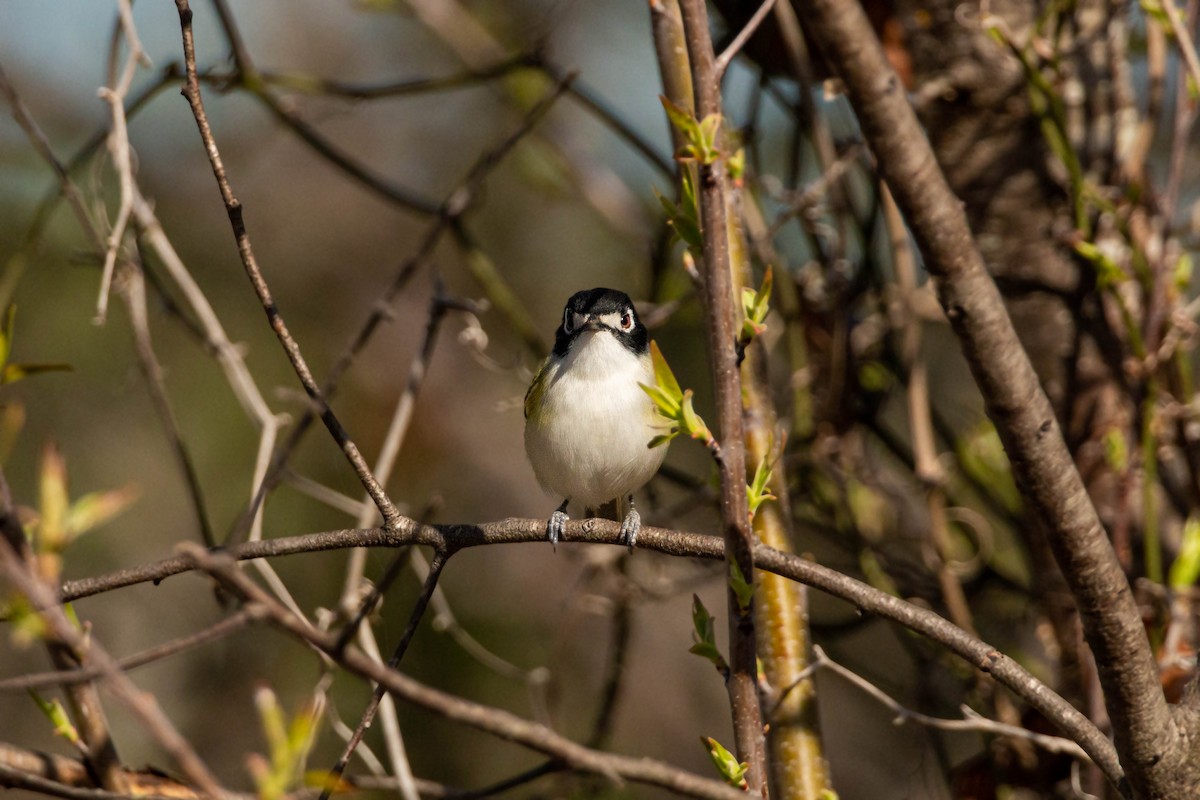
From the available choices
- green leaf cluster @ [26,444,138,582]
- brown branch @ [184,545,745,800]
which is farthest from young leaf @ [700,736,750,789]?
green leaf cluster @ [26,444,138,582]

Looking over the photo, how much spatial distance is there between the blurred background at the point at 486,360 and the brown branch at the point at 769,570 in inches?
12.4

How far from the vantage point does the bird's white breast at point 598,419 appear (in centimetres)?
363

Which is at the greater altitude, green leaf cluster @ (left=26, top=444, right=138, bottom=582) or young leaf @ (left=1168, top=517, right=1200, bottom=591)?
young leaf @ (left=1168, top=517, right=1200, bottom=591)

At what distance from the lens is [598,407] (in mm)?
3666

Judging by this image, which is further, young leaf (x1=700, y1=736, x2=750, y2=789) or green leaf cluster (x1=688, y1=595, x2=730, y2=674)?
green leaf cluster (x1=688, y1=595, x2=730, y2=674)

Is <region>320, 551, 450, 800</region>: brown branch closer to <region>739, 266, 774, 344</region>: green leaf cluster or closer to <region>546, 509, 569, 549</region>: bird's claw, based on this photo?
<region>546, 509, 569, 549</region>: bird's claw

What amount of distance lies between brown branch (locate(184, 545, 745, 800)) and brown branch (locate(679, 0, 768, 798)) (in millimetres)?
287

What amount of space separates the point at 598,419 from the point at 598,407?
40mm

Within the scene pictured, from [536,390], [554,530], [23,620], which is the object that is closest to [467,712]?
[23,620]

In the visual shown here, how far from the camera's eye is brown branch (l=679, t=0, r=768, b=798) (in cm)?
153

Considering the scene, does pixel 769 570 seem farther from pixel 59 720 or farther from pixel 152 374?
pixel 152 374

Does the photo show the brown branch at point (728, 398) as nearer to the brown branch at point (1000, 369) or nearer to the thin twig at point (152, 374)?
the brown branch at point (1000, 369)

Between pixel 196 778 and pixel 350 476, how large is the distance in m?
4.43

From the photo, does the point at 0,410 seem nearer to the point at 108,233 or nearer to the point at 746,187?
the point at 108,233
